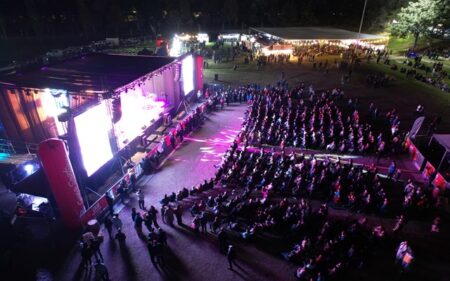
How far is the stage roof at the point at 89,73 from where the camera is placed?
18172mm

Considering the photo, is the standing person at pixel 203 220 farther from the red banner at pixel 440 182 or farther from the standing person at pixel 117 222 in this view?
the red banner at pixel 440 182

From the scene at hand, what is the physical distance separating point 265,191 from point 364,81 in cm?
2601

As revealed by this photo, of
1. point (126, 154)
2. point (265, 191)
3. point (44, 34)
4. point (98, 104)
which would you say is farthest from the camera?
point (44, 34)

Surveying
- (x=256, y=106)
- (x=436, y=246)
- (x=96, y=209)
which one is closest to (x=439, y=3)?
(x=256, y=106)

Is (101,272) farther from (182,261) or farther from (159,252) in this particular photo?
(182,261)

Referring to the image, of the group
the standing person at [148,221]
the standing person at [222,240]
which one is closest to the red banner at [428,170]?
the standing person at [222,240]

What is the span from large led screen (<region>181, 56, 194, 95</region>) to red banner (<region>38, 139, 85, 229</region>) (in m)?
16.0

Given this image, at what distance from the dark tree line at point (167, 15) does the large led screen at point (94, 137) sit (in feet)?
182

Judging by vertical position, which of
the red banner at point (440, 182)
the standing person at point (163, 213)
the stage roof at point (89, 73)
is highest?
the stage roof at point (89, 73)

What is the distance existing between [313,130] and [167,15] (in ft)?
194

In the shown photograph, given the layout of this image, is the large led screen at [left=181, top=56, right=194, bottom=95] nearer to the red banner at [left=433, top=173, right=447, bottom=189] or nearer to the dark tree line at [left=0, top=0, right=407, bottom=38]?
the red banner at [left=433, top=173, right=447, bottom=189]

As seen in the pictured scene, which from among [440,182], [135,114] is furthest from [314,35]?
[440,182]

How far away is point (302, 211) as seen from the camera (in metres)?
12.3

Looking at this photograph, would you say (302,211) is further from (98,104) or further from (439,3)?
(439,3)
